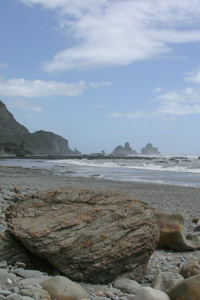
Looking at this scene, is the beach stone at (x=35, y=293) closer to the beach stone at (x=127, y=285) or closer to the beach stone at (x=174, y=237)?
the beach stone at (x=127, y=285)

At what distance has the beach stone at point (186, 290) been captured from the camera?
14.2 ft

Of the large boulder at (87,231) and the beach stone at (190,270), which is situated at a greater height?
the large boulder at (87,231)

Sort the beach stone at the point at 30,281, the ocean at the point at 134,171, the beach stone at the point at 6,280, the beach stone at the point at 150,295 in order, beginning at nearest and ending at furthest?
1. the beach stone at the point at 150,295
2. the beach stone at the point at 6,280
3. the beach stone at the point at 30,281
4. the ocean at the point at 134,171

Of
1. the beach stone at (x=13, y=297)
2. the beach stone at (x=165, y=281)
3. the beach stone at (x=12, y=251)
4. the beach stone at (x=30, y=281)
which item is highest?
the beach stone at (x=12, y=251)

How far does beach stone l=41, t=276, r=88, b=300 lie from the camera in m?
4.30

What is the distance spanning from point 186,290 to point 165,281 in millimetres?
643

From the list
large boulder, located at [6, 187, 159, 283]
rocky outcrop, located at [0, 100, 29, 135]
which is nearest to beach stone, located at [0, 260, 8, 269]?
large boulder, located at [6, 187, 159, 283]

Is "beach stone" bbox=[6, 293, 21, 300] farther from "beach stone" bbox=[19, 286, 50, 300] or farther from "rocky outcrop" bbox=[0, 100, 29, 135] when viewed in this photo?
"rocky outcrop" bbox=[0, 100, 29, 135]

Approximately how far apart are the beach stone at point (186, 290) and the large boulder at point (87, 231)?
1.11m

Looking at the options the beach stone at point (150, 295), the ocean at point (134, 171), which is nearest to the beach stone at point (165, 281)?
the beach stone at point (150, 295)

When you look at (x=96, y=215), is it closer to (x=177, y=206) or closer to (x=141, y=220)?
(x=141, y=220)

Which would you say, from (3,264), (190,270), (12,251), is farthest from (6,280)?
(190,270)

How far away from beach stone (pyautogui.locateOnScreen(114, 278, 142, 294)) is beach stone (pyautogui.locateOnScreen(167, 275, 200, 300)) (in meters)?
0.65

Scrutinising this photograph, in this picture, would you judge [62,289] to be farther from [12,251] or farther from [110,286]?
[12,251]
